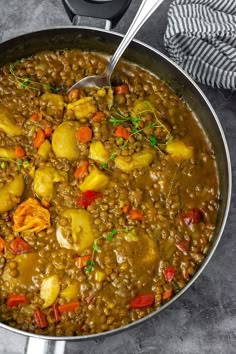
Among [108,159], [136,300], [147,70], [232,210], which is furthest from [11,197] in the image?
[232,210]

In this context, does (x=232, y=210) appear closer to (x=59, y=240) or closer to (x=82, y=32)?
(x=59, y=240)

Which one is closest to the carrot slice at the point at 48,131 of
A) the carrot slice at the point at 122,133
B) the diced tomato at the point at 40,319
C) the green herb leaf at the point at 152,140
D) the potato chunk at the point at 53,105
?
the potato chunk at the point at 53,105

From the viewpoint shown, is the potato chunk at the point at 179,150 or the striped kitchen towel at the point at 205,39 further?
the striped kitchen towel at the point at 205,39

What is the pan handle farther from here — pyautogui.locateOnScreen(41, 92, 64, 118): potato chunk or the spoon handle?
the spoon handle

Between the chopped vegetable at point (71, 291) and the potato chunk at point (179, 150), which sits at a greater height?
the potato chunk at point (179, 150)

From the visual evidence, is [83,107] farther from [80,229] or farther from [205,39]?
[205,39]

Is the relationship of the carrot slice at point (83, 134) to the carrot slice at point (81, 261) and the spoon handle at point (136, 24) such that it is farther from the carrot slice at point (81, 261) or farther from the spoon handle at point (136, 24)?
the carrot slice at point (81, 261)

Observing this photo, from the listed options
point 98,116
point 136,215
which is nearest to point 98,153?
point 98,116
